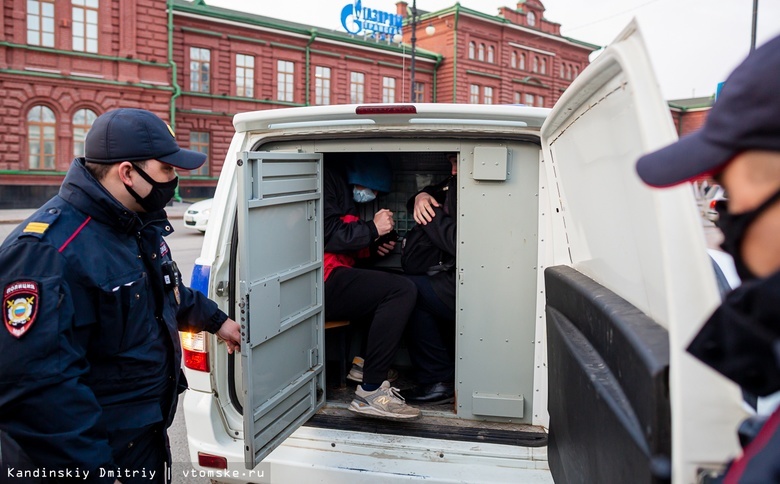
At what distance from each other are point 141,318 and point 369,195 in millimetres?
2310

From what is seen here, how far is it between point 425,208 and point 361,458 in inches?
64.8

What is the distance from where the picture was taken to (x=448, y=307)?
157 inches

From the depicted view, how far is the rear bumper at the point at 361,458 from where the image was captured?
2701 mm

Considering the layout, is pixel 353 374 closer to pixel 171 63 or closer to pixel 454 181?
pixel 454 181

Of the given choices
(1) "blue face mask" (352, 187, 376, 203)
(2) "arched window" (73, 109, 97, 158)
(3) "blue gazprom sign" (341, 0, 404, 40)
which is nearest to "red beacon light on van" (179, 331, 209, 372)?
(1) "blue face mask" (352, 187, 376, 203)

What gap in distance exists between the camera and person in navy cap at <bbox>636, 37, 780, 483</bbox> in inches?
33.6

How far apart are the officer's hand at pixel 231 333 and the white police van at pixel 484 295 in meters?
0.09

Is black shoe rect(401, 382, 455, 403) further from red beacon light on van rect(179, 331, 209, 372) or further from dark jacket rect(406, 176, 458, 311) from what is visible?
red beacon light on van rect(179, 331, 209, 372)

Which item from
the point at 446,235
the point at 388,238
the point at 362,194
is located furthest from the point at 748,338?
the point at 388,238

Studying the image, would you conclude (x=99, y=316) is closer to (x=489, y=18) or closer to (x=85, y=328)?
(x=85, y=328)

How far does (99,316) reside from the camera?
212 cm

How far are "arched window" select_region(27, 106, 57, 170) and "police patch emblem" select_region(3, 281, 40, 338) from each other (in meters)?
26.2

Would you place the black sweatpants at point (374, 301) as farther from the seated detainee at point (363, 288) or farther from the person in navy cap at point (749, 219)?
the person in navy cap at point (749, 219)

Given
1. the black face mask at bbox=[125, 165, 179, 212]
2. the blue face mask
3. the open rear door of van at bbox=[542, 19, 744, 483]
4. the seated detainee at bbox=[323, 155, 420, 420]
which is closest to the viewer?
the open rear door of van at bbox=[542, 19, 744, 483]
